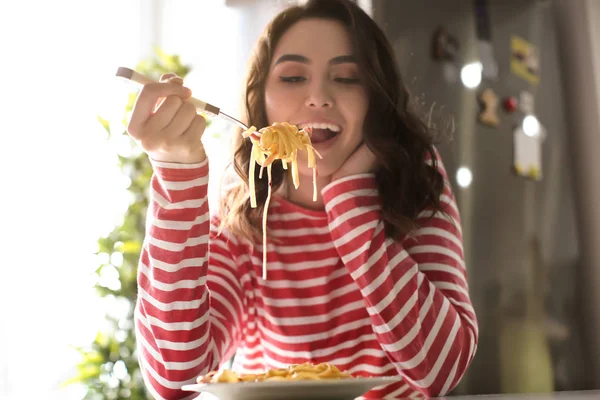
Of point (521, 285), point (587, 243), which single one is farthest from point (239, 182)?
point (587, 243)

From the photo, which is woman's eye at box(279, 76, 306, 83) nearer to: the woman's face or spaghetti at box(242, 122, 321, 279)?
the woman's face

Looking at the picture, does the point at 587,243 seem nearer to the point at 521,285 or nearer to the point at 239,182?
the point at 521,285

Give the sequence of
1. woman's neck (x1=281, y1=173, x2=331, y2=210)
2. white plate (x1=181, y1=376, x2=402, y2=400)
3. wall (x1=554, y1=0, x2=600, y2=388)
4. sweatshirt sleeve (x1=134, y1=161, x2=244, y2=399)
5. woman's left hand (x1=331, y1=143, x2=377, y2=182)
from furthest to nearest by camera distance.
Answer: wall (x1=554, y1=0, x2=600, y2=388)
woman's neck (x1=281, y1=173, x2=331, y2=210)
woman's left hand (x1=331, y1=143, x2=377, y2=182)
sweatshirt sleeve (x1=134, y1=161, x2=244, y2=399)
white plate (x1=181, y1=376, x2=402, y2=400)

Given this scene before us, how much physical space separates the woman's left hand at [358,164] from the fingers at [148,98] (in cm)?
39

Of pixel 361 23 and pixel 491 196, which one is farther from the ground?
pixel 361 23

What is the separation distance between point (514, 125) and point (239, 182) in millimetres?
1256

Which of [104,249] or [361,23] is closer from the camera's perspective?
[361,23]

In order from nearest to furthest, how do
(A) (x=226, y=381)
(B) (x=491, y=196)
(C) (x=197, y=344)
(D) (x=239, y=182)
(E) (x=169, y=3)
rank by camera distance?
(A) (x=226, y=381), (C) (x=197, y=344), (D) (x=239, y=182), (B) (x=491, y=196), (E) (x=169, y=3)

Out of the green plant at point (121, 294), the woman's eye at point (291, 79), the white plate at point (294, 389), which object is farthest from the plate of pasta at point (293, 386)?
the green plant at point (121, 294)

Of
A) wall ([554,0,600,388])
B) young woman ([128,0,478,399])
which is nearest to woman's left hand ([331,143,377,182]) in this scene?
young woman ([128,0,478,399])

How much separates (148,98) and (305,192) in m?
0.52

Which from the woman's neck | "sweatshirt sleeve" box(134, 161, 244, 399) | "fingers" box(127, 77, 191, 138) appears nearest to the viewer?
"fingers" box(127, 77, 191, 138)

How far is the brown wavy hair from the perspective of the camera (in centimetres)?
130

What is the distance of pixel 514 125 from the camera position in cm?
236
